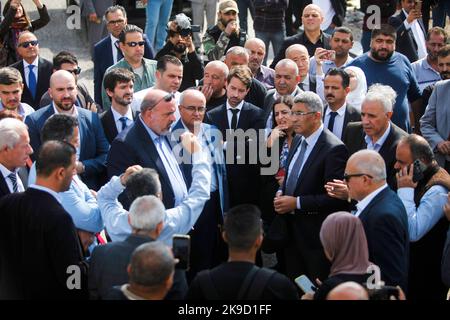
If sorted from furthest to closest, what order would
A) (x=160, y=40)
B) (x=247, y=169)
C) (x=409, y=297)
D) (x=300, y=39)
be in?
(x=160, y=40)
(x=300, y=39)
(x=247, y=169)
(x=409, y=297)

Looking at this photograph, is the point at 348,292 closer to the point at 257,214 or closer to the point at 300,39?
the point at 257,214

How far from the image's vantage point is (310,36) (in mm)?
10680

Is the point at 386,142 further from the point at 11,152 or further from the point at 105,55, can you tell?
the point at 105,55

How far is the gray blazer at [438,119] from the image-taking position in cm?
842

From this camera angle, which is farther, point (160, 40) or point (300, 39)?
point (160, 40)

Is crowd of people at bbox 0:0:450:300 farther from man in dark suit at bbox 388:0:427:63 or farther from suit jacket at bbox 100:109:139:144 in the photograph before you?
man in dark suit at bbox 388:0:427:63

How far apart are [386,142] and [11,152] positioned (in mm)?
3057

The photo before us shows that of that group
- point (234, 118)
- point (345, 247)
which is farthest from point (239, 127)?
point (345, 247)

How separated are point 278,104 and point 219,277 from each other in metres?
3.29

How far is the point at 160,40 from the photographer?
13.0 m

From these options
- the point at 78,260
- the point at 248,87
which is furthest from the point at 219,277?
the point at 248,87

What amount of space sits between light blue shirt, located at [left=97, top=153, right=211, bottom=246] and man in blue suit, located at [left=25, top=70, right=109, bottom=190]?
1.53 metres

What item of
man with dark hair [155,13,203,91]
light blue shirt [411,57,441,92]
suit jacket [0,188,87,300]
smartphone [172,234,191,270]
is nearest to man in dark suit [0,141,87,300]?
suit jacket [0,188,87,300]

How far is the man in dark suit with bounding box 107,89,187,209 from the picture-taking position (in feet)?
21.6
